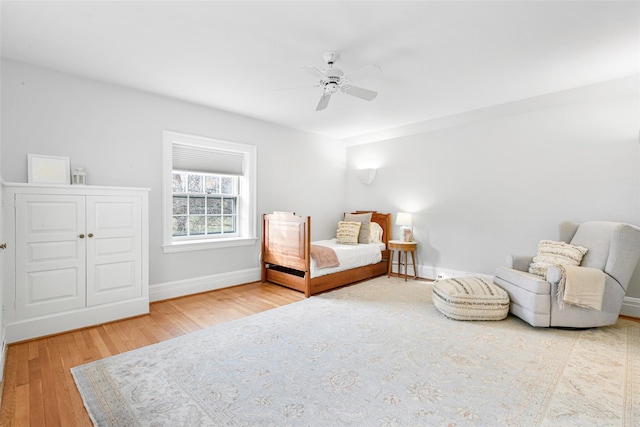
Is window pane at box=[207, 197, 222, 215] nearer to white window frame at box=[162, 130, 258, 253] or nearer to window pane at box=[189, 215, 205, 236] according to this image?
window pane at box=[189, 215, 205, 236]

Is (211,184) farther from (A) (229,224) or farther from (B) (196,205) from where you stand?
(A) (229,224)

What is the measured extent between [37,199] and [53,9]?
61.0 inches

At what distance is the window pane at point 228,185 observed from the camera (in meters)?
4.54

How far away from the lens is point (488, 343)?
255 cm

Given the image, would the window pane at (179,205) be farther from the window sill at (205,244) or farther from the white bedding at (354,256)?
the white bedding at (354,256)

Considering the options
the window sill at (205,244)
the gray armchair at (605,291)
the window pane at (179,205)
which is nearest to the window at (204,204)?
the window pane at (179,205)

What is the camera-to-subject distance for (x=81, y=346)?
2523 mm

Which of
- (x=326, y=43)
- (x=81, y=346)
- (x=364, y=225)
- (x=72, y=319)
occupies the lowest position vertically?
(x=81, y=346)

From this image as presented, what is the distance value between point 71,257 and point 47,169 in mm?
921

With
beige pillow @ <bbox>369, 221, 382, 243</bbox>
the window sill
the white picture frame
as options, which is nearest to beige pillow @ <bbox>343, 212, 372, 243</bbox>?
beige pillow @ <bbox>369, 221, 382, 243</bbox>

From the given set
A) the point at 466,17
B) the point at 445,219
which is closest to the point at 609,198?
the point at 445,219

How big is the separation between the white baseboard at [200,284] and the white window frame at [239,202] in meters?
0.42

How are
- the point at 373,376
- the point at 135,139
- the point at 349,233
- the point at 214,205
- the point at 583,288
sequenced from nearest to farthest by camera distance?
the point at 373,376, the point at 583,288, the point at 135,139, the point at 214,205, the point at 349,233

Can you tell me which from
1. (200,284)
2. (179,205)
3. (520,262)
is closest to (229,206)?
(179,205)
